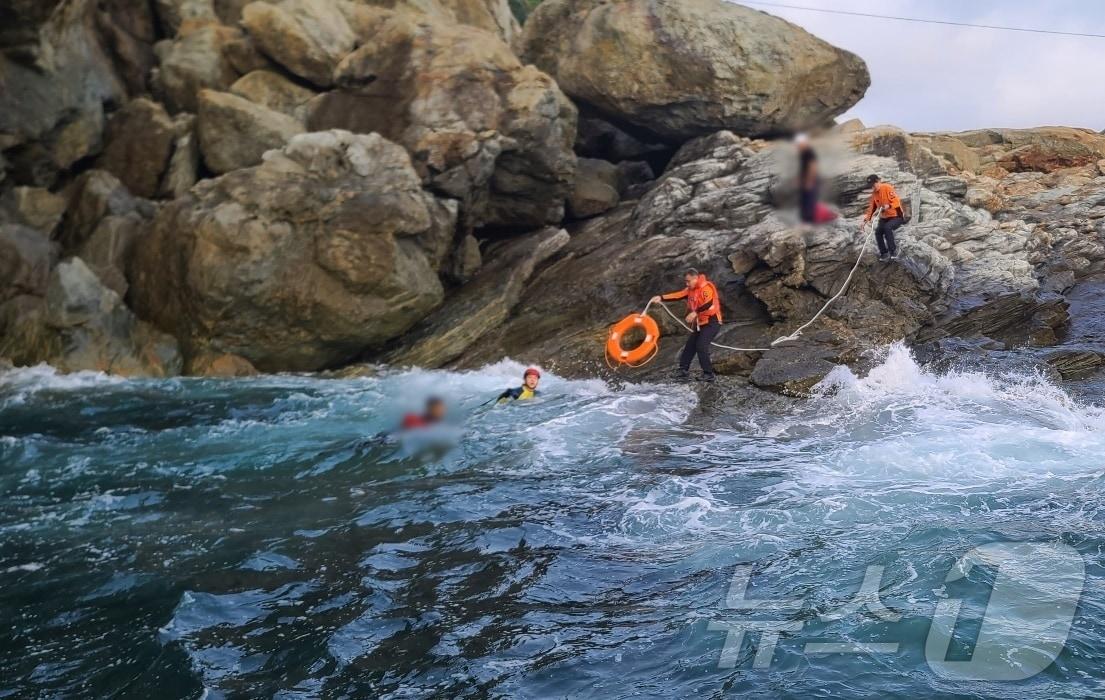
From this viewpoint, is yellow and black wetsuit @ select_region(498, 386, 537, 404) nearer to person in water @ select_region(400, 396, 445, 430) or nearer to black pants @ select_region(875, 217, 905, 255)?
person in water @ select_region(400, 396, 445, 430)

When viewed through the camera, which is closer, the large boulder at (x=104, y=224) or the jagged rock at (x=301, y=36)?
the large boulder at (x=104, y=224)

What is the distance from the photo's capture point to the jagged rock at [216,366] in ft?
52.1

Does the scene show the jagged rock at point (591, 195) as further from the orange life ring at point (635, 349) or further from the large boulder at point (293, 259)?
the orange life ring at point (635, 349)

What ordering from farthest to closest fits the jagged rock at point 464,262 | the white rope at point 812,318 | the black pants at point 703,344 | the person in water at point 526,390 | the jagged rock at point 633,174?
the jagged rock at point 633,174 < the jagged rock at point 464,262 < the white rope at point 812,318 < the black pants at point 703,344 < the person in water at point 526,390

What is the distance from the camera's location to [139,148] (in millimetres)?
18672

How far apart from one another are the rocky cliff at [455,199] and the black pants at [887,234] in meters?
0.34

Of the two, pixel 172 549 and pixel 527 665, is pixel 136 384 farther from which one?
pixel 527 665

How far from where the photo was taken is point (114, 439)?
11.9 m

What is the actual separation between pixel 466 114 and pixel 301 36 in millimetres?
4945

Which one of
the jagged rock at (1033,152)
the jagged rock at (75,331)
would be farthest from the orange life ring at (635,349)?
the jagged rock at (1033,152)

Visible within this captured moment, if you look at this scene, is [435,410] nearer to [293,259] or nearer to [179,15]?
[293,259]

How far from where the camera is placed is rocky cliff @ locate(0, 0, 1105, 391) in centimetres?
1491

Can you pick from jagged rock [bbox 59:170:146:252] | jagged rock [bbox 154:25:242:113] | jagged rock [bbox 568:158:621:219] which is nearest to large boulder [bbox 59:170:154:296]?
jagged rock [bbox 59:170:146:252]

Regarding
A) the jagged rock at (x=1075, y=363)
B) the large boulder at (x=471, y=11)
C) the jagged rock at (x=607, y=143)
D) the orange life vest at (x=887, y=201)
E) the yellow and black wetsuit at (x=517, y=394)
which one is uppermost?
the large boulder at (x=471, y=11)
